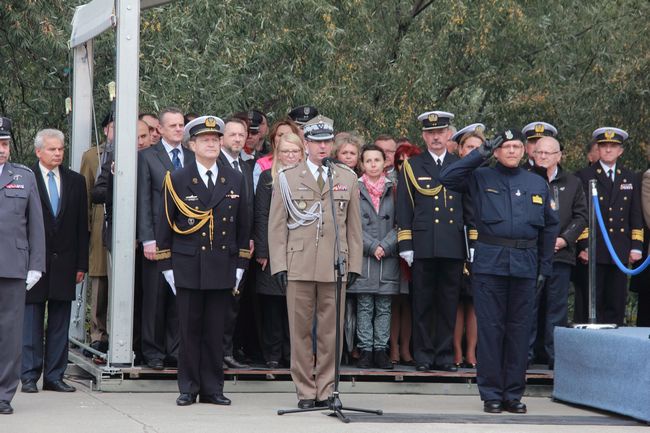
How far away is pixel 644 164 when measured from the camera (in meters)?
19.7

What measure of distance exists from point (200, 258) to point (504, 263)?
246 cm

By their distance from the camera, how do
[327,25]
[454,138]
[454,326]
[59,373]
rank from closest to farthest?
[59,373], [454,326], [454,138], [327,25]

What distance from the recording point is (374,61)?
21.4 metres

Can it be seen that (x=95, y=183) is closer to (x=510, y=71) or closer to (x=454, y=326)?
(x=454, y=326)

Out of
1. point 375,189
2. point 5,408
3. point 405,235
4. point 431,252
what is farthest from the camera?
point 375,189

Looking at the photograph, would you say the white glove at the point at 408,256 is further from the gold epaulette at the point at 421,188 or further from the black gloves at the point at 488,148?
the black gloves at the point at 488,148

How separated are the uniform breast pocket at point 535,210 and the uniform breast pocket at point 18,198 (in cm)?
406

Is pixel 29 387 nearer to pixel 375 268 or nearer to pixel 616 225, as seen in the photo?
pixel 375 268

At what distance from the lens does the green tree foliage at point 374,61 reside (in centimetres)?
1747

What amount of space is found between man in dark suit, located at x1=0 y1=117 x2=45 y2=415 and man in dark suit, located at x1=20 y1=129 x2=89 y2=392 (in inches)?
32.5

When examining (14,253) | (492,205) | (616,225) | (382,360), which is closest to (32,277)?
(14,253)

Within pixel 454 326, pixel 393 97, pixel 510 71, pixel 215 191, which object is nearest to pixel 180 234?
pixel 215 191

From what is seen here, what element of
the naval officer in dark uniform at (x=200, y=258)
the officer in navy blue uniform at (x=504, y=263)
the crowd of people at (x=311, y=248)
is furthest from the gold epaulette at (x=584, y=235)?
the naval officer in dark uniform at (x=200, y=258)

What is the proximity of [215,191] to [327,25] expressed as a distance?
8197 mm
